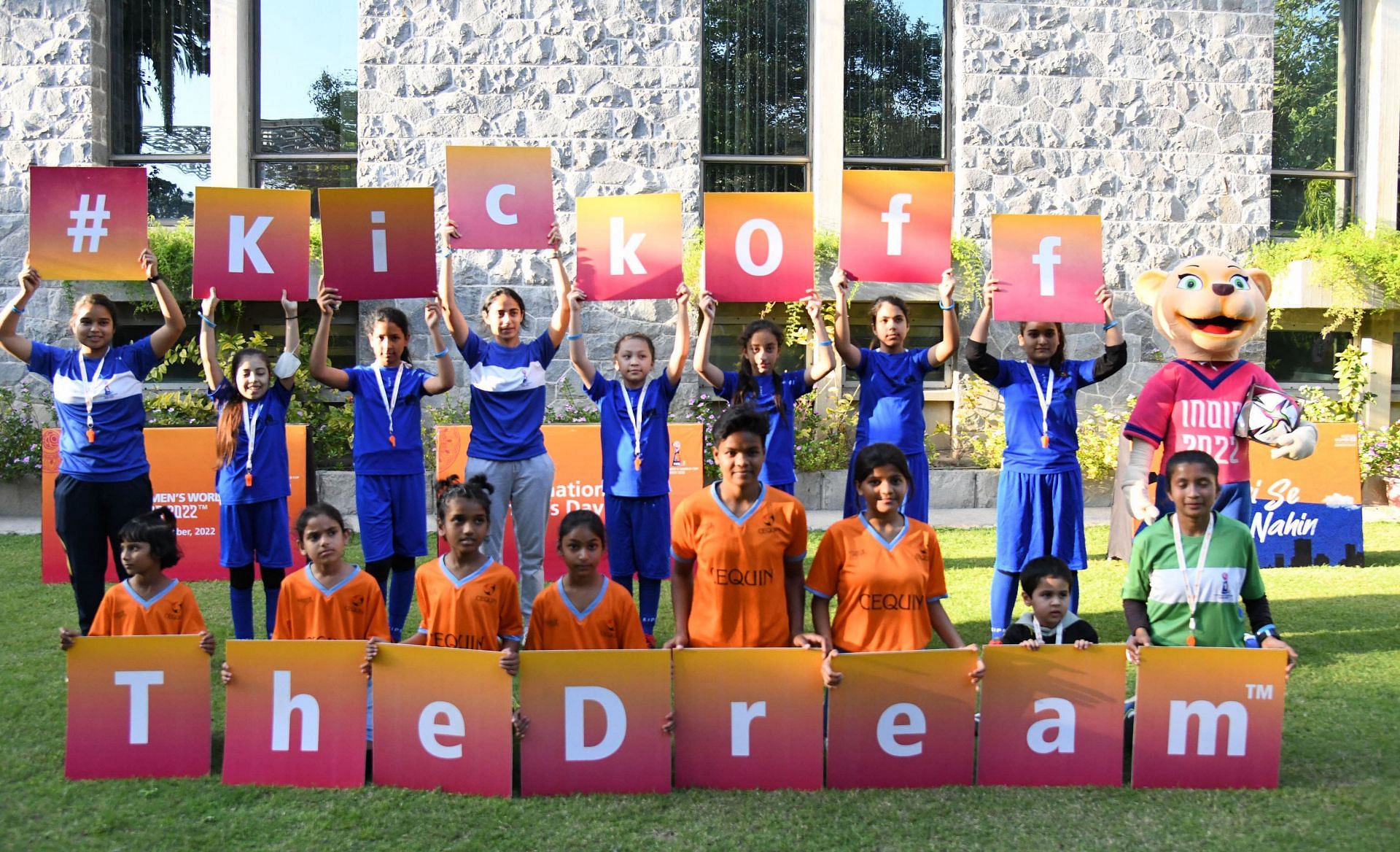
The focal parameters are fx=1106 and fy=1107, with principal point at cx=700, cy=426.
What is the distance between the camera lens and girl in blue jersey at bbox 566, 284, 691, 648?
17.8 ft

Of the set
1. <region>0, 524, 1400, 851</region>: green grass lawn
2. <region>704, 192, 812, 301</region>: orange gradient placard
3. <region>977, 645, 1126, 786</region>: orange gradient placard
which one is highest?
<region>704, 192, 812, 301</region>: orange gradient placard

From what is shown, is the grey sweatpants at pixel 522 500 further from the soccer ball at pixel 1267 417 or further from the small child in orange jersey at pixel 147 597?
the soccer ball at pixel 1267 417

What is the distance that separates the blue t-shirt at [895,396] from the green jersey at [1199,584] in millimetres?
1495

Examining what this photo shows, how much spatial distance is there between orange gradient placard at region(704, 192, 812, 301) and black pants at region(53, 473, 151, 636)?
9.73ft

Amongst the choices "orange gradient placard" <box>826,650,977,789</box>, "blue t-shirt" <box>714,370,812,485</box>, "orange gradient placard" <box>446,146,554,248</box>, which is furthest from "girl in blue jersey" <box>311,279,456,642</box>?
"orange gradient placard" <box>826,650,977,789</box>

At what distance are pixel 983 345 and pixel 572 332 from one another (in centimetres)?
196

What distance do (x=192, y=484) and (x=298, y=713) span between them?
4.47 m

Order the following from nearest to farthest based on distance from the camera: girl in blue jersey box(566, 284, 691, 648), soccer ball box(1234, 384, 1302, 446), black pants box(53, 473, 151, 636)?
soccer ball box(1234, 384, 1302, 446) → black pants box(53, 473, 151, 636) → girl in blue jersey box(566, 284, 691, 648)

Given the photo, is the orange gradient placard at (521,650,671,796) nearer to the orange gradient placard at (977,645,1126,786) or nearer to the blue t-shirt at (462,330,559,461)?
the orange gradient placard at (977,645,1126,786)

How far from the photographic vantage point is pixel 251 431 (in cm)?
529

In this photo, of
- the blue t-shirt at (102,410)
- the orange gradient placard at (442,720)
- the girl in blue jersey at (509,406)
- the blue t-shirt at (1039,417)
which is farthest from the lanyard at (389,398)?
the blue t-shirt at (1039,417)

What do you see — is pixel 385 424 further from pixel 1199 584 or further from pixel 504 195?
pixel 1199 584

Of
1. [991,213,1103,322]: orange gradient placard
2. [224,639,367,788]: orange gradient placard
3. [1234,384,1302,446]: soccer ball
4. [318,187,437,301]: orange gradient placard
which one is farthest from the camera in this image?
[318,187,437,301]: orange gradient placard

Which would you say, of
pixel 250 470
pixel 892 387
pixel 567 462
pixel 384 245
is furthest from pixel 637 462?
pixel 567 462
